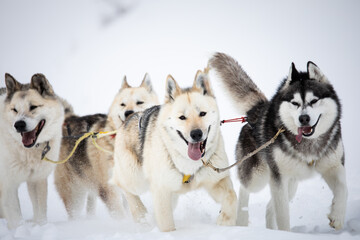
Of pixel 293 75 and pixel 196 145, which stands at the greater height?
pixel 293 75

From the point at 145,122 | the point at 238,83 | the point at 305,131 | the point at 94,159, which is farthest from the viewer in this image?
the point at 94,159

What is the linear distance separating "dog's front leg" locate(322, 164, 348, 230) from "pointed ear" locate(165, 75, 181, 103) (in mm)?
1613

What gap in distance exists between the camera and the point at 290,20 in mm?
54406

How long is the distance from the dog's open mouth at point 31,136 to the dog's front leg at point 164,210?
5.32ft

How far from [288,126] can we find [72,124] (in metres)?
3.43

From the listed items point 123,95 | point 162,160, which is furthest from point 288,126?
point 123,95

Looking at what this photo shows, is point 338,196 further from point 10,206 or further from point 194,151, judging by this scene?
point 10,206

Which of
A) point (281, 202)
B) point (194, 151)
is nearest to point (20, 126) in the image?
point (194, 151)

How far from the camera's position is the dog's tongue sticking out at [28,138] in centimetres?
349

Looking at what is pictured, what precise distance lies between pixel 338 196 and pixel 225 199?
983 millimetres

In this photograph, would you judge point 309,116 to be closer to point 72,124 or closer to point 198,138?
point 198,138

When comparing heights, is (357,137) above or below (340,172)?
below

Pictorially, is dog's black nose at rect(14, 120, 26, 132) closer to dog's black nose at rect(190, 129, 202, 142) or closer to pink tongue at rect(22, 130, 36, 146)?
pink tongue at rect(22, 130, 36, 146)

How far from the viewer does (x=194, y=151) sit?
262cm
